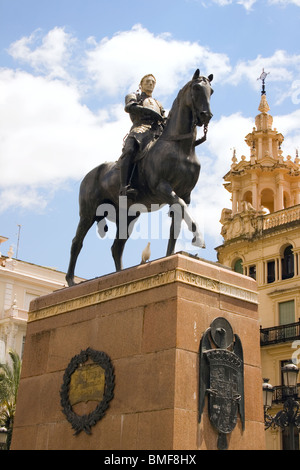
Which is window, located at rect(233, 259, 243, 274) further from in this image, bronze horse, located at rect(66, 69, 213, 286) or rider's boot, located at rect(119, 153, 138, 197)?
rider's boot, located at rect(119, 153, 138, 197)

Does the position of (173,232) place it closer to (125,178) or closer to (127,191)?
(127,191)

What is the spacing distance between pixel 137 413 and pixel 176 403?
0.70m

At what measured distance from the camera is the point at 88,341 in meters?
10.2

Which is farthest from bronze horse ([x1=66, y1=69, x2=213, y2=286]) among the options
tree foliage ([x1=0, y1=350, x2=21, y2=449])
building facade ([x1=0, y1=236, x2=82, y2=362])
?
building facade ([x1=0, y1=236, x2=82, y2=362])

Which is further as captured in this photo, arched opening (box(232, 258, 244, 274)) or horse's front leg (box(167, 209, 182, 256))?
arched opening (box(232, 258, 244, 274))

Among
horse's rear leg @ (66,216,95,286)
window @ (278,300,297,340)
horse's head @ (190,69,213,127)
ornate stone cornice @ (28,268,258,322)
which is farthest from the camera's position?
window @ (278,300,297,340)

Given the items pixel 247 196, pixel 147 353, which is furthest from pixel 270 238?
pixel 147 353

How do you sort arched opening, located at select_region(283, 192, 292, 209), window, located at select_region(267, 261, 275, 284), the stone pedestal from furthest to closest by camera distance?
arched opening, located at select_region(283, 192, 292, 209), window, located at select_region(267, 261, 275, 284), the stone pedestal

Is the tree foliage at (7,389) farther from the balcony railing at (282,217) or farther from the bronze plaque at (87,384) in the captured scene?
the bronze plaque at (87,384)

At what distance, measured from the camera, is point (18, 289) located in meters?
45.4

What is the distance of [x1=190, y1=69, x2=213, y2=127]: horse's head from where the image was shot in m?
10.3

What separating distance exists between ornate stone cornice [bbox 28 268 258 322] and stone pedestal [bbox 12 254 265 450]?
2cm

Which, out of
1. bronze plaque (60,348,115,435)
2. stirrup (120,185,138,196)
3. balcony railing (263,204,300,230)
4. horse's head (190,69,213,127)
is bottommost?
bronze plaque (60,348,115,435)

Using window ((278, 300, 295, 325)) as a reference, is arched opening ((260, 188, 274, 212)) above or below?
above
